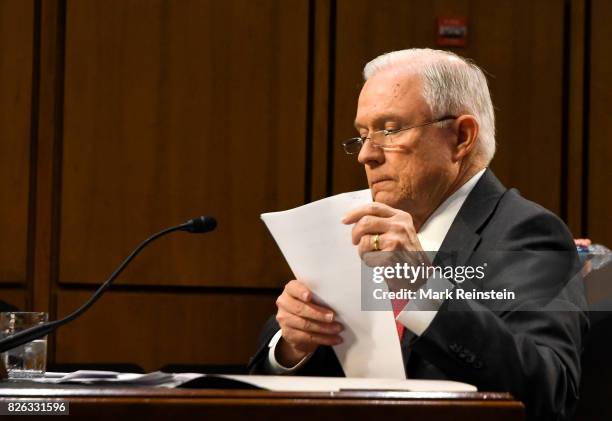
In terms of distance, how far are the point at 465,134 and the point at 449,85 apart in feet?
0.45

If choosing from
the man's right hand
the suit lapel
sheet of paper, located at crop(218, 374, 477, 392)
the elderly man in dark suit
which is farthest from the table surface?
the suit lapel

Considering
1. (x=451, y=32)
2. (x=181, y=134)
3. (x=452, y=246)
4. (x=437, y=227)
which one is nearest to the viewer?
(x=452, y=246)

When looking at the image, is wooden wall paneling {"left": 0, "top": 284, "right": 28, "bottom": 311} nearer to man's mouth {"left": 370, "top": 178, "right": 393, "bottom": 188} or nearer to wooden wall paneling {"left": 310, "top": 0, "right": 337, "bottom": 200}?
wooden wall paneling {"left": 310, "top": 0, "right": 337, "bottom": 200}

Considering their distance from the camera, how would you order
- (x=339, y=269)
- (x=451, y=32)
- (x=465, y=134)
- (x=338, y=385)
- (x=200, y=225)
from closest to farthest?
1. (x=338, y=385)
2. (x=339, y=269)
3. (x=200, y=225)
4. (x=465, y=134)
5. (x=451, y=32)

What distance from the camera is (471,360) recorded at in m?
1.90

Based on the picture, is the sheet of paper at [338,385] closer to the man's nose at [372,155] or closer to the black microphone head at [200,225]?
the black microphone head at [200,225]

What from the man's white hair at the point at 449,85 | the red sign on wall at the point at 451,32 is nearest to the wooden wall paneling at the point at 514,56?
the red sign on wall at the point at 451,32

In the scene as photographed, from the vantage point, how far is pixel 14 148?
13.4ft

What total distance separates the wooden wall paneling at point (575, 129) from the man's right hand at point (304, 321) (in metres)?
2.44

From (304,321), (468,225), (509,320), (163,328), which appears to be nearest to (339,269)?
(304,321)

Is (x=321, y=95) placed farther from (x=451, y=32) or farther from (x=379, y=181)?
(x=379, y=181)

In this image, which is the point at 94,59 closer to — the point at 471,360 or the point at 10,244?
the point at 10,244

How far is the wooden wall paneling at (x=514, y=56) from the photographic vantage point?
431cm

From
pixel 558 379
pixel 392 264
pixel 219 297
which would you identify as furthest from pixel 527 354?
pixel 219 297
